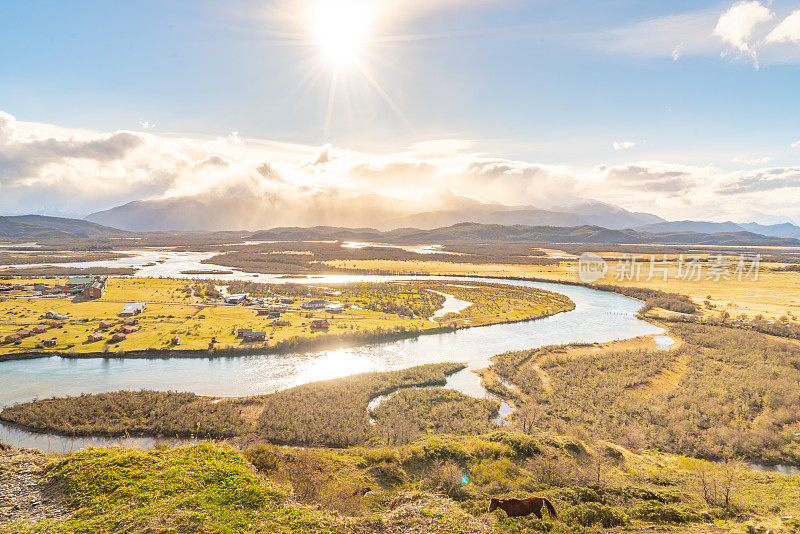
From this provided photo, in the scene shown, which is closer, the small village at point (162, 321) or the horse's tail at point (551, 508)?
the horse's tail at point (551, 508)

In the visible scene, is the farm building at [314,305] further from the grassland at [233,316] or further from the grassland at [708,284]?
the grassland at [708,284]

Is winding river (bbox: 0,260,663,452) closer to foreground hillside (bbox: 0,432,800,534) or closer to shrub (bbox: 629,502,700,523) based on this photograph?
foreground hillside (bbox: 0,432,800,534)

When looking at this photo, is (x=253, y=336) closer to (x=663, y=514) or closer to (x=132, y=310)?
(x=132, y=310)

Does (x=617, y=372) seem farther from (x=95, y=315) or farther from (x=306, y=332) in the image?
(x=95, y=315)

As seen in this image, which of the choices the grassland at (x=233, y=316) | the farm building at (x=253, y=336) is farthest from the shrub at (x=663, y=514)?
the farm building at (x=253, y=336)

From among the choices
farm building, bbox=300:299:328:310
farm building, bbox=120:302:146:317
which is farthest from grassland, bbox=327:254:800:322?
farm building, bbox=120:302:146:317
